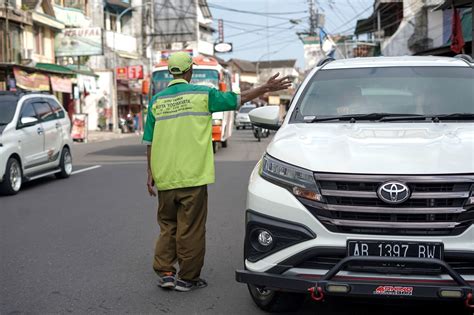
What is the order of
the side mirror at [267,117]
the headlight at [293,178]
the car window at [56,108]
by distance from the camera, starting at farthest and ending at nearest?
the car window at [56,108]
the side mirror at [267,117]
the headlight at [293,178]

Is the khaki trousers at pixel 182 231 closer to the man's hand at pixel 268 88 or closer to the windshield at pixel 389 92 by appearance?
the man's hand at pixel 268 88

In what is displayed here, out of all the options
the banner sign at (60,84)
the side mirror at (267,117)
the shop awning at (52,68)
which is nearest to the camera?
the side mirror at (267,117)

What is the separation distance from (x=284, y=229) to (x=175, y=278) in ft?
5.44

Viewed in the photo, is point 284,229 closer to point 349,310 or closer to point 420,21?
point 349,310

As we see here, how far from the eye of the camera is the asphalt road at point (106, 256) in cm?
447

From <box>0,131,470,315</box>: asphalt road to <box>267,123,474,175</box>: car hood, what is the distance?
130cm

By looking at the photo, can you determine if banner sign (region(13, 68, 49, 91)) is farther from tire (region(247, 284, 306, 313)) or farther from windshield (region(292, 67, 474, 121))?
tire (region(247, 284, 306, 313))

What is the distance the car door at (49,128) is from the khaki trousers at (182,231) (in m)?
8.07

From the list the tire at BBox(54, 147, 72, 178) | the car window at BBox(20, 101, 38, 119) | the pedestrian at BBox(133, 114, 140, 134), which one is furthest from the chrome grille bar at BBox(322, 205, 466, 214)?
the pedestrian at BBox(133, 114, 140, 134)

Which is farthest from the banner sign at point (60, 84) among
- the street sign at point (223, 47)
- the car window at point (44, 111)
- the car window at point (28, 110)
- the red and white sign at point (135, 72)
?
the street sign at point (223, 47)

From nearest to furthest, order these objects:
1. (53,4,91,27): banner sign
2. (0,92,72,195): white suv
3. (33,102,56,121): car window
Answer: (0,92,72,195): white suv < (33,102,56,121): car window < (53,4,91,27): banner sign

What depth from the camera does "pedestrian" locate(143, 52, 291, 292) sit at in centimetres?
467

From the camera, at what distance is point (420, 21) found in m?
33.4

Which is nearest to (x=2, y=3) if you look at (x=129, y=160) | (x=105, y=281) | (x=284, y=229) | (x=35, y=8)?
(x=35, y=8)
